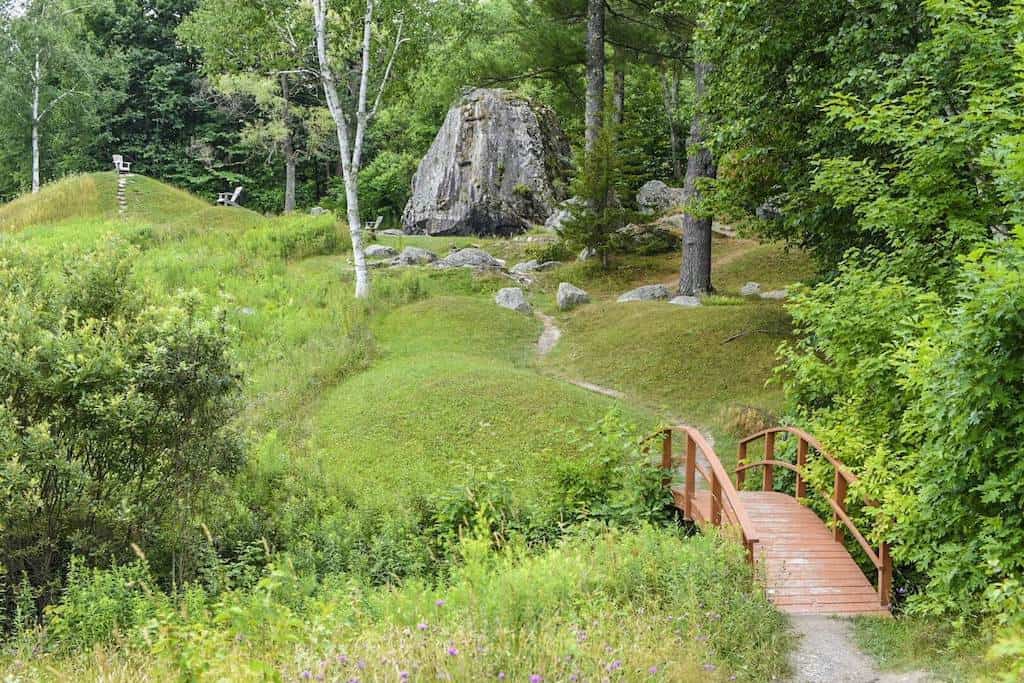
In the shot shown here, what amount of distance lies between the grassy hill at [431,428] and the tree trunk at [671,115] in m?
13.6

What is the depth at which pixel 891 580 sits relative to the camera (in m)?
7.11

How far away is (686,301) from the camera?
2088cm

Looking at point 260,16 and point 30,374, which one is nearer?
point 30,374

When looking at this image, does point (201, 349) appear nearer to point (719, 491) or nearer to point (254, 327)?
point (719, 491)

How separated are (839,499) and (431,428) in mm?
7382

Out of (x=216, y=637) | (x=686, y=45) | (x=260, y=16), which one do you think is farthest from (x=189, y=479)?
(x=686, y=45)

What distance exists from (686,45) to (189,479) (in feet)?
67.1

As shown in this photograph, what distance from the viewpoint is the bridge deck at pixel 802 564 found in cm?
689

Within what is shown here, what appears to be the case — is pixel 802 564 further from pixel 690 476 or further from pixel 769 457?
pixel 769 457

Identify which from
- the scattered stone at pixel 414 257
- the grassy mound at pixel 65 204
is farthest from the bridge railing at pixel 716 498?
the grassy mound at pixel 65 204

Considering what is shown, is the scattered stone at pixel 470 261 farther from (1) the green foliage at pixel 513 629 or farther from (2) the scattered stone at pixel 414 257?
(1) the green foliage at pixel 513 629

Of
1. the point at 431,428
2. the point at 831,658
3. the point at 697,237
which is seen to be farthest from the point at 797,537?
the point at 697,237

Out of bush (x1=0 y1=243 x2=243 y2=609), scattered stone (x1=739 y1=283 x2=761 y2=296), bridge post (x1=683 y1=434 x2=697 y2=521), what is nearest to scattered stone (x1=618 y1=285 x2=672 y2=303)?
scattered stone (x1=739 y1=283 x2=761 y2=296)

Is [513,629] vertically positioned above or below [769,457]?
above
